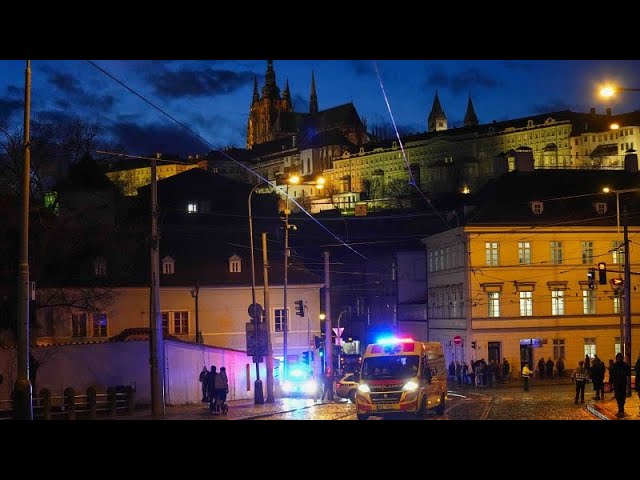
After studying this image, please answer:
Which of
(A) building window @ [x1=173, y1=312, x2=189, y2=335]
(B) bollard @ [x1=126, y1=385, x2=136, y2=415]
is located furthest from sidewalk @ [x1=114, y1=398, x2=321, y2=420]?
(A) building window @ [x1=173, y1=312, x2=189, y2=335]

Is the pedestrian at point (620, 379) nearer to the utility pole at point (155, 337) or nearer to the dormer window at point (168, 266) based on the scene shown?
the utility pole at point (155, 337)

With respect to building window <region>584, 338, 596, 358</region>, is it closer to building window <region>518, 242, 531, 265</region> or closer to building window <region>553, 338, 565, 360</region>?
building window <region>553, 338, 565, 360</region>

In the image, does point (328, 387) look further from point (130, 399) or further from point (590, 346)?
point (590, 346)

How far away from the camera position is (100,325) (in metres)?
56.2

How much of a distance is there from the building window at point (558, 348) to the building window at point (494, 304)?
3405 millimetres

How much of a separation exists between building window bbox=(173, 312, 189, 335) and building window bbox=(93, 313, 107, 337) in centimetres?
408

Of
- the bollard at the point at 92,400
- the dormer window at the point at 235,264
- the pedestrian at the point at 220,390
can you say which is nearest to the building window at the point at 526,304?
the dormer window at the point at 235,264

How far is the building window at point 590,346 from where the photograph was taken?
60884 mm

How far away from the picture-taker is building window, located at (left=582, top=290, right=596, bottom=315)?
202 feet

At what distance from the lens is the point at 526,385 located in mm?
44188

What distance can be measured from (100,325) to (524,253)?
23.4 meters

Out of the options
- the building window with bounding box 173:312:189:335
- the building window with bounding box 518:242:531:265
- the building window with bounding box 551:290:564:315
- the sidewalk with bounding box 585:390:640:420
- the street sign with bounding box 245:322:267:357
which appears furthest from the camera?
the building window with bounding box 518:242:531:265

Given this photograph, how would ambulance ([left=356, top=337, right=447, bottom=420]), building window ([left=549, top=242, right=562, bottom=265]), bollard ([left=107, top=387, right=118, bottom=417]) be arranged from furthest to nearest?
building window ([left=549, top=242, right=562, bottom=265]) < bollard ([left=107, top=387, right=118, bottom=417]) < ambulance ([left=356, top=337, right=447, bottom=420])
